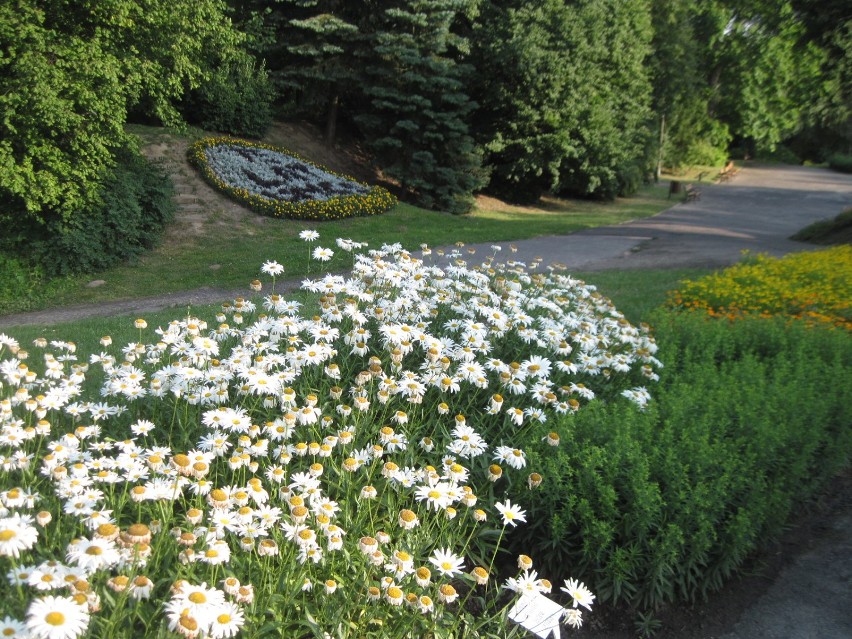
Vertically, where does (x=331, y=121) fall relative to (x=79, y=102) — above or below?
below

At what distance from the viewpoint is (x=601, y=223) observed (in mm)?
19188

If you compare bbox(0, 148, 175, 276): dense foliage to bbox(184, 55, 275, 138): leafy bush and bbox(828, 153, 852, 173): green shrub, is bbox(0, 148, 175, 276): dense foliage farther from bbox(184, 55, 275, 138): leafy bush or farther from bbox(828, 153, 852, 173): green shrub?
bbox(828, 153, 852, 173): green shrub

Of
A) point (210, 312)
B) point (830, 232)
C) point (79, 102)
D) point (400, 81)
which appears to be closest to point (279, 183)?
point (400, 81)

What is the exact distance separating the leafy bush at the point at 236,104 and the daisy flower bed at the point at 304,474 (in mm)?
14210

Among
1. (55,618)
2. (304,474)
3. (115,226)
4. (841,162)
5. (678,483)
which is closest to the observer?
(55,618)

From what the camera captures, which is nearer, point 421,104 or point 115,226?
point 115,226

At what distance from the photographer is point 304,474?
270cm

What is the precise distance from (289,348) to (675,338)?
3.50 meters

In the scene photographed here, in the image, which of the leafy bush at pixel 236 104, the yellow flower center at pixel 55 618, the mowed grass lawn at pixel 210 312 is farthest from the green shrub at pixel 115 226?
the yellow flower center at pixel 55 618

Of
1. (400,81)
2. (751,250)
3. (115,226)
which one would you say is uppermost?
(400,81)

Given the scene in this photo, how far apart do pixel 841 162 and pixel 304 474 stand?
4648 centimetres

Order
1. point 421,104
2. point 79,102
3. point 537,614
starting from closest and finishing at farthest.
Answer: point 537,614 < point 79,102 < point 421,104

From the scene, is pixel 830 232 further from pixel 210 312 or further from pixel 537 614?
pixel 537 614

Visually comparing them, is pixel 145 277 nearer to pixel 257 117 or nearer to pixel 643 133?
pixel 257 117
